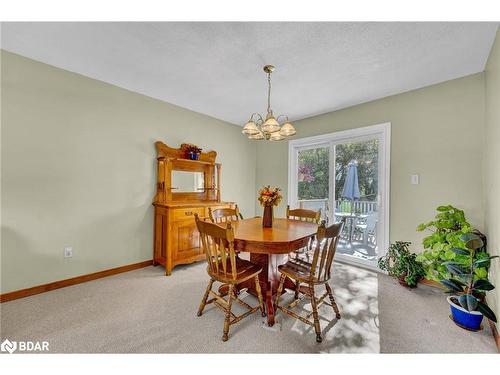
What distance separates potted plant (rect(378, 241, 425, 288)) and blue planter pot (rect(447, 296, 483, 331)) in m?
0.65

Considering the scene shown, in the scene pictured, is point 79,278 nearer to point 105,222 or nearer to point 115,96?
point 105,222

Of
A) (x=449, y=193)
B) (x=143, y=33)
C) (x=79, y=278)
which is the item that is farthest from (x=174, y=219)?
(x=449, y=193)

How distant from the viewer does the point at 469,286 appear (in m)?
1.68

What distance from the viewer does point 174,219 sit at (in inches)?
114

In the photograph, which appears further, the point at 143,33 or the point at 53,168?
the point at 53,168

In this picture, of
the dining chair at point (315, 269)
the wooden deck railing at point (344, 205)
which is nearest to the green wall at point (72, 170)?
the dining chair at point (315, 269)

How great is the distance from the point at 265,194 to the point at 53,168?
238 centimetres

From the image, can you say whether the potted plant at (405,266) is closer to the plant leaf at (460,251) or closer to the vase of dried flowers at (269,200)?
the plant leaf at (460,251)

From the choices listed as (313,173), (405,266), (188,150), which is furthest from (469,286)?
Answer: (188,150)

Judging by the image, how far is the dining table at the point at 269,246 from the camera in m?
1.64

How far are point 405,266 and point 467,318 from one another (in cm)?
78

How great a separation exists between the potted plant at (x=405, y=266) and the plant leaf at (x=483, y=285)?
711mm

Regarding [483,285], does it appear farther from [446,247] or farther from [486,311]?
[446,247]
